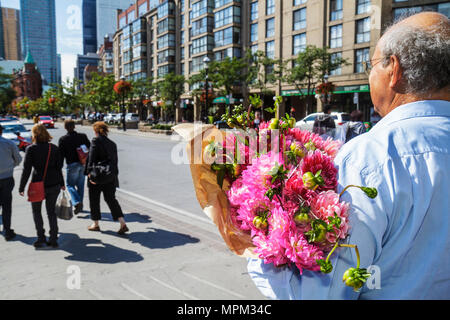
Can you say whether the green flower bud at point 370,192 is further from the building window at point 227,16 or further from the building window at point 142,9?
the building window at point 142,9

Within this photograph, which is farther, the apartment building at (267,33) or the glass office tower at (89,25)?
the glass office tower at (89,25)

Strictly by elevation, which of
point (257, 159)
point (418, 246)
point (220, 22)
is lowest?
point (418, 246)

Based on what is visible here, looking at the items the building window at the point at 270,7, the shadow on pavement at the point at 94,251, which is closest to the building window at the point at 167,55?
the building window at the point at 270,7

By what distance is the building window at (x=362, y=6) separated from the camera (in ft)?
101

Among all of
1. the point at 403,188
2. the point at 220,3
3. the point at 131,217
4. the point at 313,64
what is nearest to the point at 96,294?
the point at 131,217

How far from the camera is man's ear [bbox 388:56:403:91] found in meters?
1.29

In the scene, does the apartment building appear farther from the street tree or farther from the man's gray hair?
the man's gray hair

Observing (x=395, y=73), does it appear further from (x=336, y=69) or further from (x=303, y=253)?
(x=336, y=69)

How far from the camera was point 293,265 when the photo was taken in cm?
124

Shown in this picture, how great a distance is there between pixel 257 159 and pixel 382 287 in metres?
0.65

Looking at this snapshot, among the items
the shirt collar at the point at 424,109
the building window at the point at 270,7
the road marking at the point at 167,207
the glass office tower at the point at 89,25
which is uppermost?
the glass office tower at the point at 89,25

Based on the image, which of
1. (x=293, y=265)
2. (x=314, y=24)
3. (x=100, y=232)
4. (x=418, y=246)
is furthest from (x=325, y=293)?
(x=314, y=24)

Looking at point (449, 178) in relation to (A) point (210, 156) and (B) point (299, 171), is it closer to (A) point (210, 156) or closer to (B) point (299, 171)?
(B) point (299, 171)
